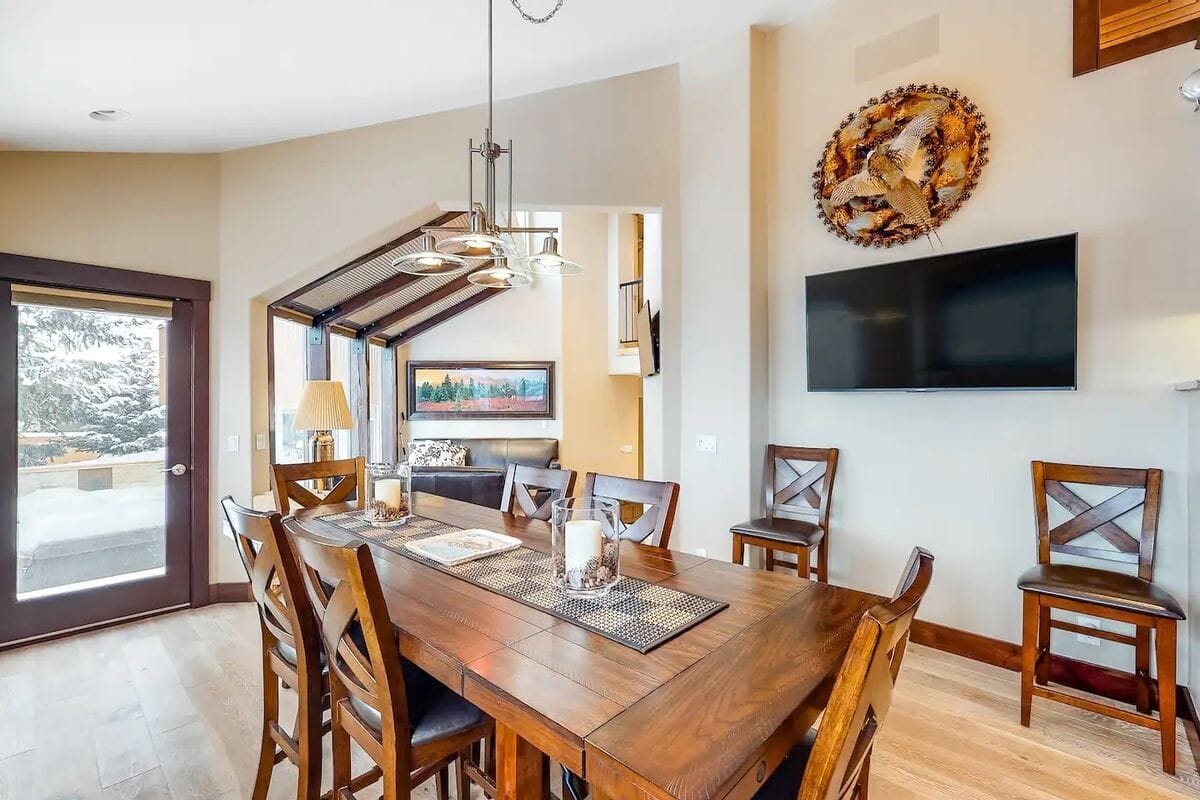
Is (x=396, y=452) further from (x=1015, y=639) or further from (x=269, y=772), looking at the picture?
(x=1015, y=639)

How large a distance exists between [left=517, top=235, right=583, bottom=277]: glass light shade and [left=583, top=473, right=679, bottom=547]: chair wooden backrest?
91 cm

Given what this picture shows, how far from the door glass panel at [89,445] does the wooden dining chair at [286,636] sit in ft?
7.78

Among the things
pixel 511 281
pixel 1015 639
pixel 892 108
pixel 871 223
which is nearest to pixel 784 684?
pixel 511 281

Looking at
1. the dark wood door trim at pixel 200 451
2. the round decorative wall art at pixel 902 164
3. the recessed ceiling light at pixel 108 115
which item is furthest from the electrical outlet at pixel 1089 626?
the recessed ceiling light at pixel 108 115

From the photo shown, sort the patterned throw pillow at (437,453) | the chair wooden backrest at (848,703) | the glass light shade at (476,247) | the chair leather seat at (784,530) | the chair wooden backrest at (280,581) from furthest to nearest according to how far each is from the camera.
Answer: the patterned throw pillow at (437,453), the chair leather seat at (784,530), the glass light shade at (476,247), the chair wooden backrest at (280,581), the chair wooden backrest at (848,703)

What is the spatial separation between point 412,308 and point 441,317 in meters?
0.98

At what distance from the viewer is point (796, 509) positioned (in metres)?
3.39

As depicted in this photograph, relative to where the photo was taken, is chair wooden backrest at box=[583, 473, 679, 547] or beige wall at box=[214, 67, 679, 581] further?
beige wall at box=[214, 67, 679, 581]

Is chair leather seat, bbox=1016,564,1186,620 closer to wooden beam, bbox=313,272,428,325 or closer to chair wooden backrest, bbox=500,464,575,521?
chair wooden backrest, bbox=500,464,575,521

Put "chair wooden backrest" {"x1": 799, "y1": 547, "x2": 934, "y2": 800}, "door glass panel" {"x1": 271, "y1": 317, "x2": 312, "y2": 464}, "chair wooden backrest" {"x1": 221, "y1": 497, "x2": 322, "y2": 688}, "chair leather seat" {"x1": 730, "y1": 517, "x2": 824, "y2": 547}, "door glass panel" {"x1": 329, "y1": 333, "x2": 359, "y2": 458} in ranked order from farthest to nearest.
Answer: "door glass panel" {"x1": 329, "y1": 333, "x2": 359, "y2": 458}, "door glass panel" {"x1": 271, "y1": 317, "x2": 312, "y2": 464}, "chair leather seat" {"x1": 730, "y1": 517, "x2": 824, "y2": 547}, "chair wooden backrest" {"x1": 221, "y1": 497, "x2": 322, "y2": 688}, "chair wooden backrest" {"x1": 799, "y1": 547, "x2": 934, "y2": 800}

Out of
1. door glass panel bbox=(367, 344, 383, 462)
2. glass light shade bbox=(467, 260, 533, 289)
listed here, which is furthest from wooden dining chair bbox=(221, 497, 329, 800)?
door glass panel bbox=(367, 344, 383, 462)

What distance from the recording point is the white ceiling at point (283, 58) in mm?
2213

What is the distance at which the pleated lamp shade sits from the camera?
4066 mm

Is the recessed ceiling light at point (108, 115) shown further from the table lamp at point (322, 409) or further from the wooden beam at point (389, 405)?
the wooden beam at point (389, 405)
